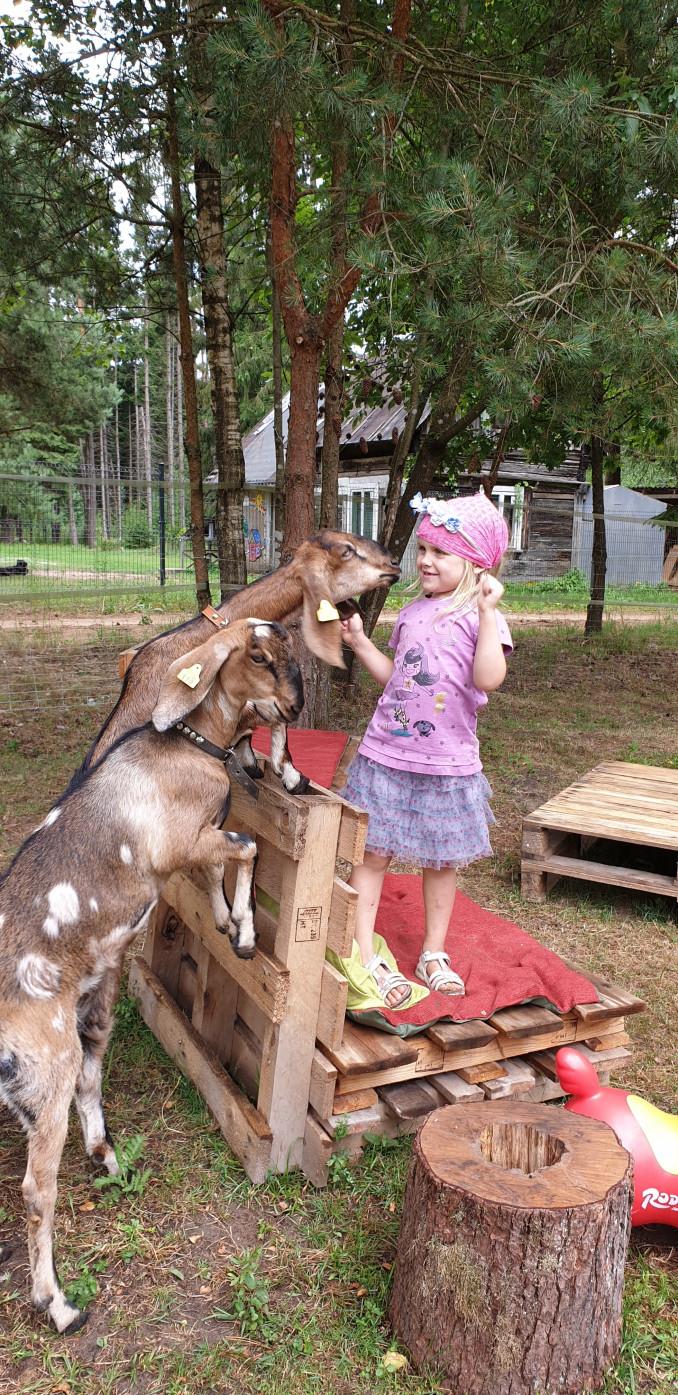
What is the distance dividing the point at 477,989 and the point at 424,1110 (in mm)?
480

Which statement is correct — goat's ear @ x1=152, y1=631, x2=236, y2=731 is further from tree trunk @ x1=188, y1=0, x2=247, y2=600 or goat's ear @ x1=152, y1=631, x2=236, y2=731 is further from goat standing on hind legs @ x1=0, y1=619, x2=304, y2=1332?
tree trunk @ x1=188, y1=0, x2=247, y2=600

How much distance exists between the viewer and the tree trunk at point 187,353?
6684 mm

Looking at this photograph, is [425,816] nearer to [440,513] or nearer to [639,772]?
[440,513]

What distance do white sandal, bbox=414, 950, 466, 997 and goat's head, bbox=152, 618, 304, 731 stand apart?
1.11m

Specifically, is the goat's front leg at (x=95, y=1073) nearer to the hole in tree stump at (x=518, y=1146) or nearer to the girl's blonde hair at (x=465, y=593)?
the hole in tree stump at (x=518, y=1146)

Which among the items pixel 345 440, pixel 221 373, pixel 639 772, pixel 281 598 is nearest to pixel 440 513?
pixel 281 598

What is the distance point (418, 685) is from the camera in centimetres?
310

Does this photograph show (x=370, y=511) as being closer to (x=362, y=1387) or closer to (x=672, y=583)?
(x=672, y=583)

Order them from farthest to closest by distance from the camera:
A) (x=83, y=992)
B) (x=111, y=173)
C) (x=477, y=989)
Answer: (x=111, y=173) < (x=477, y=989) < (x=83, y=992)

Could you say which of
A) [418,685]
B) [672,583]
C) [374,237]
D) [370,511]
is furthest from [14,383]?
[672,583]

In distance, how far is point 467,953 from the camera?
11.1ft

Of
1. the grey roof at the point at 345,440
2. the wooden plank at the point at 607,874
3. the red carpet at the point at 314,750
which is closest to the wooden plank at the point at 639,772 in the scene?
the wooden plank at the point at 607,874

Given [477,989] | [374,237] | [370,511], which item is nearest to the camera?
[477,989]

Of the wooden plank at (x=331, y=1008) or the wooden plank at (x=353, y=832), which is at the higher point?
the wooden plank at (x=353, y=832)
